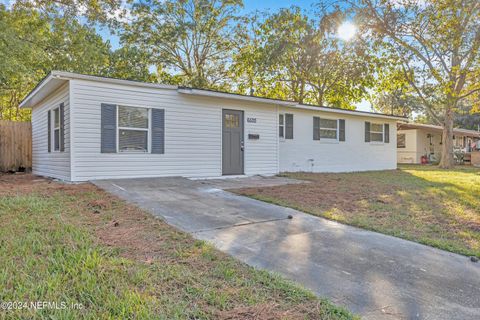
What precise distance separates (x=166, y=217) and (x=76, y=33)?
38.2 ft

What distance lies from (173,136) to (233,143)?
200 centimetres

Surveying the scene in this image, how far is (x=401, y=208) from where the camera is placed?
5.53 meters

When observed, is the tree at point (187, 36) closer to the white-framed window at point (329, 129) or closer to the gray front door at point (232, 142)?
the white-framed window at point (329, 129)

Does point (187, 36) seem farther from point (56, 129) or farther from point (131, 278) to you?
point (131, 278)

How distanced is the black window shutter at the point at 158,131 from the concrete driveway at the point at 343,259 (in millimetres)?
3112

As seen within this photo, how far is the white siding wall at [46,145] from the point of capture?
7.62 meters

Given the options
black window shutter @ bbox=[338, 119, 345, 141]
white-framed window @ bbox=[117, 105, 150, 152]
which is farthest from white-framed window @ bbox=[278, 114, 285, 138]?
white-framed window @ bbox=[117, 105, 150, 152]

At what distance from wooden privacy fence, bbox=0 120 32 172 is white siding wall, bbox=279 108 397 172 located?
9.48 m

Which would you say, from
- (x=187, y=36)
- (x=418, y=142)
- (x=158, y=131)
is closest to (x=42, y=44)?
(x=187, y=36)

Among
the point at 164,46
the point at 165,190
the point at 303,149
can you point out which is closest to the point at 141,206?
the point at 165,190

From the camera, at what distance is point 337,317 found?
192 cm

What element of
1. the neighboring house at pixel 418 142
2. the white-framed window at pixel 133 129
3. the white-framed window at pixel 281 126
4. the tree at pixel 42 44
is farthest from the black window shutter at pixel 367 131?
the tree at pixel 42 44

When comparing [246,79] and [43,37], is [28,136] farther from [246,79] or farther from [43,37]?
[246,79]

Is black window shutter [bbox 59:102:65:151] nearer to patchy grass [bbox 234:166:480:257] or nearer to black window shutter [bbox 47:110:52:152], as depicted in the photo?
black window shutter [bbox 47:110:52:152]
